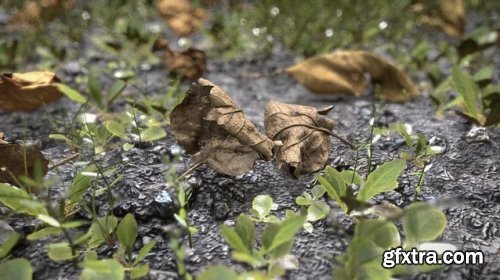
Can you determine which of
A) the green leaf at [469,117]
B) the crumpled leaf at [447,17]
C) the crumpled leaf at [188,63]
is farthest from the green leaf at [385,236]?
the crumpled leaf at [447,17]

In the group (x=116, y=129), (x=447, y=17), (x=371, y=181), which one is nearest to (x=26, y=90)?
(x=116, y=129)

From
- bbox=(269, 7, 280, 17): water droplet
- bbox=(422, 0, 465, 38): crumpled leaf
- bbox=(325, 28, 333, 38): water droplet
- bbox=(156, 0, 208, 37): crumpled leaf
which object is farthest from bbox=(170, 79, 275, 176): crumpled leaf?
bbox=(422, 0, 465, 38): crumpled leaf

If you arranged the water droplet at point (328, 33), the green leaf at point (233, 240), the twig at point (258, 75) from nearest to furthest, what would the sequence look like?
1. the green leaf at point (233, 240)
2. the twig at point (258, 75)
3. the water droplet at point (328, 33)

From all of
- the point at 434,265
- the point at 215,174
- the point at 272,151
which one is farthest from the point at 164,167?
the point at 434,265

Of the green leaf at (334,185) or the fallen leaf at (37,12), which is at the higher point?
the fallen leaf at (37,12)

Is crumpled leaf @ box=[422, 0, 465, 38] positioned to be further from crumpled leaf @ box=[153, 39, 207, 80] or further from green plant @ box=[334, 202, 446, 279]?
green plant @ box=[334, 202, 446, 279]

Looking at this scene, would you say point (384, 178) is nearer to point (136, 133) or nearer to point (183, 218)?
point (183, 218)

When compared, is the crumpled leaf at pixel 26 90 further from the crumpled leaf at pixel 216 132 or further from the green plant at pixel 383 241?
the green plant at pixel 383 241

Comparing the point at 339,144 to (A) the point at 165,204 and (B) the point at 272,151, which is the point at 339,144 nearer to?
(B) the point at 272,151
